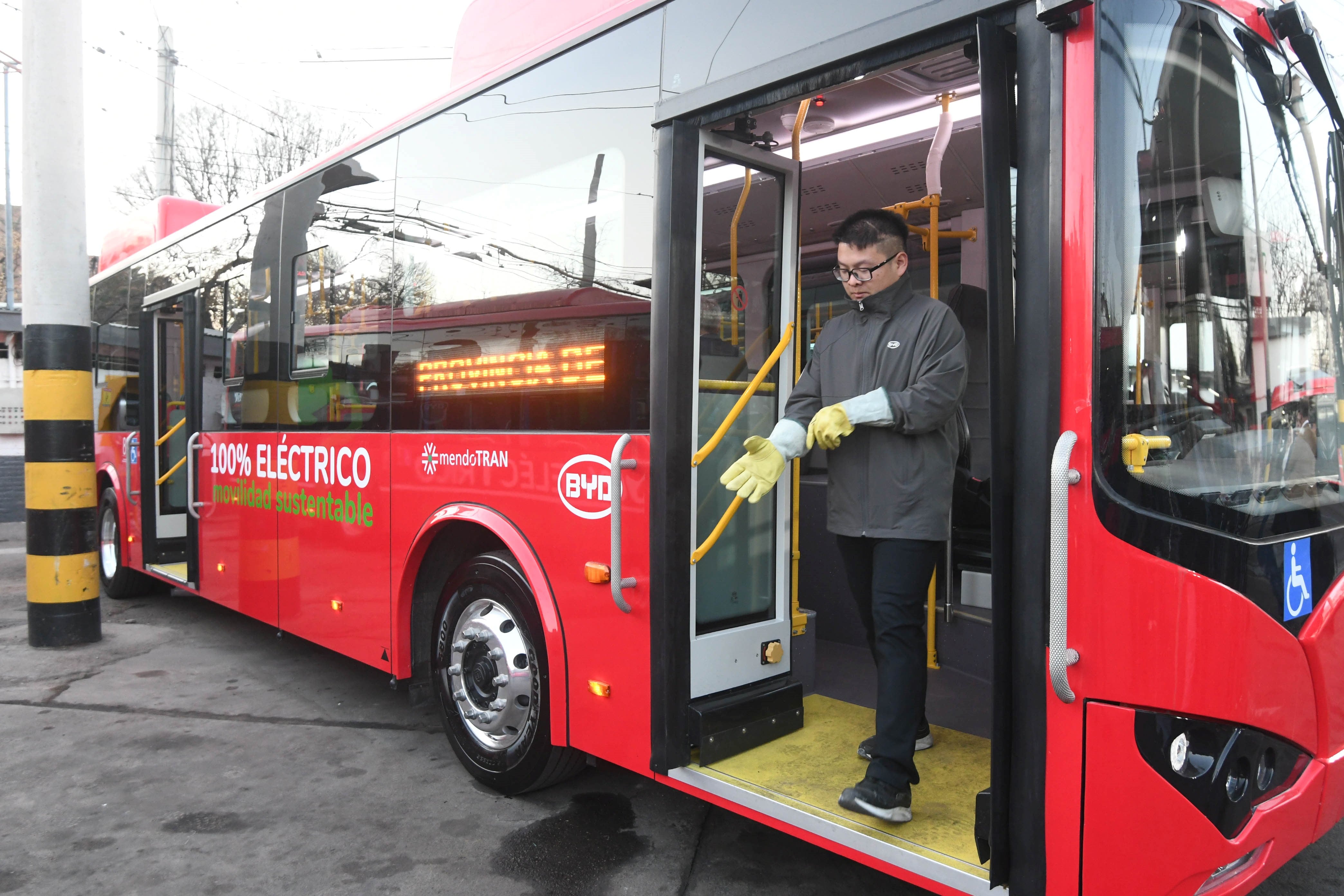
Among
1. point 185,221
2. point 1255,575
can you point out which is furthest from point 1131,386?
point 185,221

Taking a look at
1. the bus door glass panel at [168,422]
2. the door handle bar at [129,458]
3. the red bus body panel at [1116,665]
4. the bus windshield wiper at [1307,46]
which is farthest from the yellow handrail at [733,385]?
the door handle bar at [129,458]

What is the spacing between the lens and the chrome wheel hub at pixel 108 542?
323 inches

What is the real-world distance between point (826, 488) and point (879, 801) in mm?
2192

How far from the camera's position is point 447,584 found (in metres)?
4.11

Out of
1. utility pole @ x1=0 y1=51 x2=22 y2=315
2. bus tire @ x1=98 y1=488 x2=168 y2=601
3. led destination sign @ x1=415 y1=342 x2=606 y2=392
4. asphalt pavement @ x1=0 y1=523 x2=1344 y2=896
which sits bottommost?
asphalt pavement @ x1=0 y1=523 x2=1344 y2=896

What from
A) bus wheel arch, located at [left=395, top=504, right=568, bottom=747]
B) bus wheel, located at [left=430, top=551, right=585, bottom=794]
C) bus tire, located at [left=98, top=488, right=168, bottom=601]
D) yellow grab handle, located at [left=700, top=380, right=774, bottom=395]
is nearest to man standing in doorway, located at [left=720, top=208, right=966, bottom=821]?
yellow grab handle, located at [left=700, top=380, right=774, bottom=395]

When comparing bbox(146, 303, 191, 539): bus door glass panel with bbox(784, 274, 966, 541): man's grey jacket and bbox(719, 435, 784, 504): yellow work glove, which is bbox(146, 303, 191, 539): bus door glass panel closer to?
bbox(719, 435, 784, 504): yellow work glove

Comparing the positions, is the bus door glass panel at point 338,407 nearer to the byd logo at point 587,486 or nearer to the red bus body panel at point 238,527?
the red bus body panel at point 238,527

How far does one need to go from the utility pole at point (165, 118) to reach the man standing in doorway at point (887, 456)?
1530 centimetres

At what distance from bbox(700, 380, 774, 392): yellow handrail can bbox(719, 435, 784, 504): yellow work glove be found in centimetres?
36

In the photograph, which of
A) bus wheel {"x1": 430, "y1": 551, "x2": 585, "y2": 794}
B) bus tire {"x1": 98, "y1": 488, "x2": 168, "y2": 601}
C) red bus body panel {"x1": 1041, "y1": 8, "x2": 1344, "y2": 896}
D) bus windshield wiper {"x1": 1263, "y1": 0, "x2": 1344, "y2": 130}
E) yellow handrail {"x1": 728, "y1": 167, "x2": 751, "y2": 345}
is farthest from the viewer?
bus tire {"x1": 98, "y1": 488, "x2": 168, "y2": 601}

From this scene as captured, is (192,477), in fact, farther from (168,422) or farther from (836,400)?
(836,400)

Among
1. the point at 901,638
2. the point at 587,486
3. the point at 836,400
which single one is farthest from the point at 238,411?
the point at 901,638

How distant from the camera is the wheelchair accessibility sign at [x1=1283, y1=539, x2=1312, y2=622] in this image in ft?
6.97
